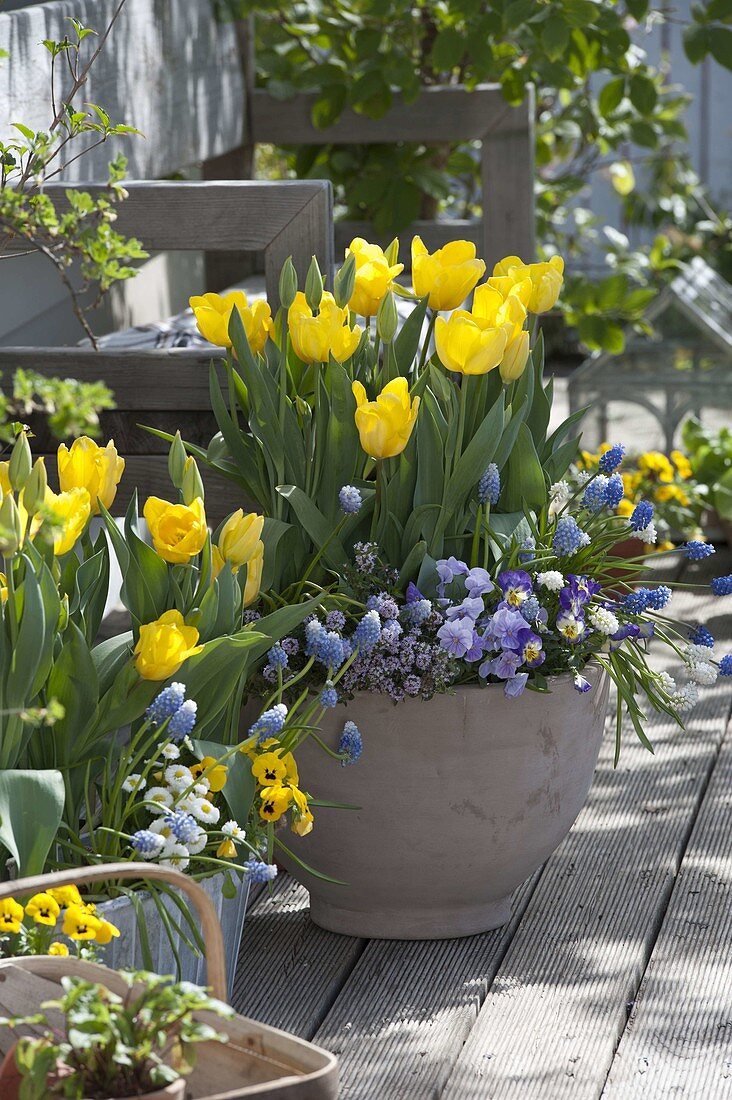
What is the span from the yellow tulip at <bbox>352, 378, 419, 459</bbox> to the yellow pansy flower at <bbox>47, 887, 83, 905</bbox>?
2.12 feet

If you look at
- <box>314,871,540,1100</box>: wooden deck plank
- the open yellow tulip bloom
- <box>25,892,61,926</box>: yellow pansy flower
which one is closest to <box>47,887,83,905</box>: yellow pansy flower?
<box>25,892,61,926</box>: yellow pansy flower

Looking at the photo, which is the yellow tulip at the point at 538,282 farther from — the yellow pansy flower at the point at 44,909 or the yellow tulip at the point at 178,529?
the yellow pansy flower at the point at 44,909

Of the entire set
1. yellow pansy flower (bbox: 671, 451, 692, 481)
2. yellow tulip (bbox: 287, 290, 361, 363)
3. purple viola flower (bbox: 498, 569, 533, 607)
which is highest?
yellow tulip (bbox: 287, 290, 361, 363)

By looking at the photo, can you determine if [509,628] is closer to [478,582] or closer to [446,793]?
[478,582]

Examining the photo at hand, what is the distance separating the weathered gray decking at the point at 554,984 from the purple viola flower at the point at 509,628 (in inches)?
14.3

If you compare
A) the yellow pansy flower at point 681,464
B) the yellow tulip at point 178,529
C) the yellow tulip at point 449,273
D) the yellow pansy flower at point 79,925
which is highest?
the yellow tulip at point 449,273

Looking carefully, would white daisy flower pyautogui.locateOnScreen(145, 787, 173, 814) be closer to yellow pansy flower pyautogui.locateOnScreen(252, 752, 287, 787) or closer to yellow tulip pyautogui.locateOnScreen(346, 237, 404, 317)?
yellow pansy flower pyautogui.locateOnScreen(252, 752, 287, 787)

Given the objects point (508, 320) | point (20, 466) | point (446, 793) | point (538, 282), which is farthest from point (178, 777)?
point (538, 282)

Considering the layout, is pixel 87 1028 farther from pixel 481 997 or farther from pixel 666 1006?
pixel 666 1006

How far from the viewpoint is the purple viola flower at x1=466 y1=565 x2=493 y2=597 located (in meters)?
1.76

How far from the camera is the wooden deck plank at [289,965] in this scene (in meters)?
1.80

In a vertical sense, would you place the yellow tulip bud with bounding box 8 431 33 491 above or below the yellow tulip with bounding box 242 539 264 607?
above

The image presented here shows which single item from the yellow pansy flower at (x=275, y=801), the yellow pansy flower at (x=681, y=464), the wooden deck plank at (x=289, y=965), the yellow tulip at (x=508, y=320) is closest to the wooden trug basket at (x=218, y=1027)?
the yellow pansy flower at (x=275, y=801)

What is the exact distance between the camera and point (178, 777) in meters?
1.48
